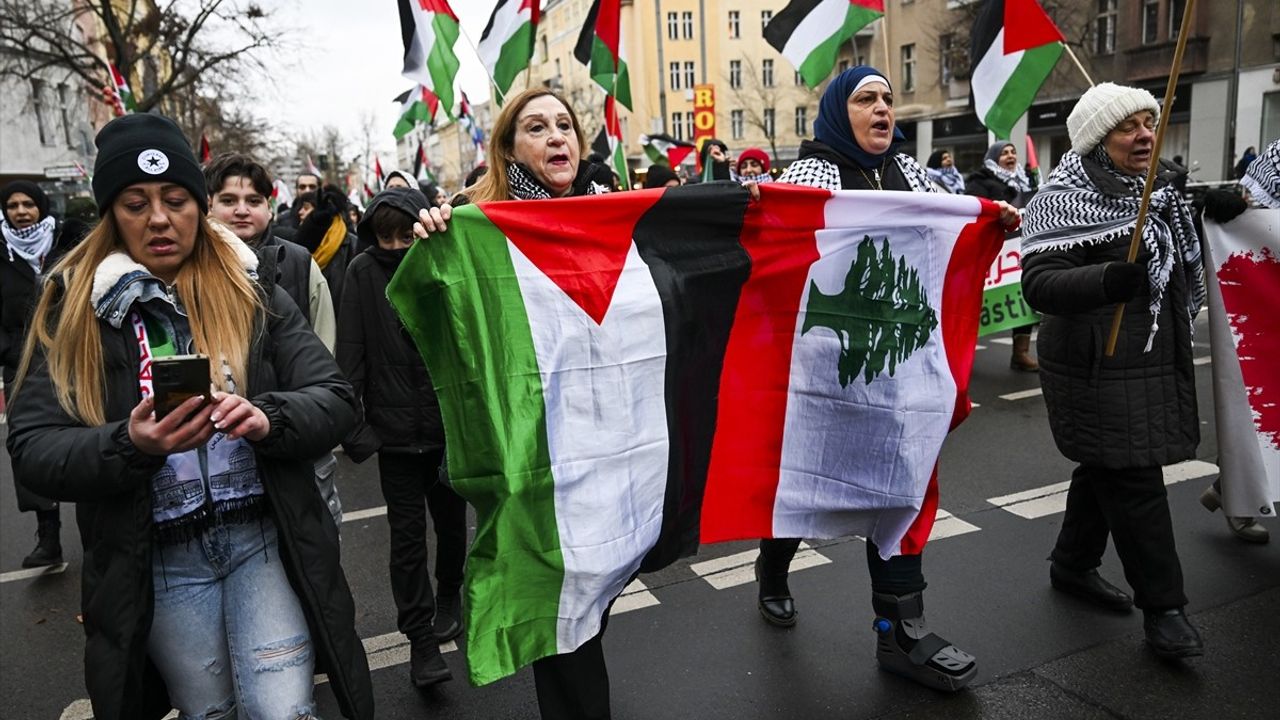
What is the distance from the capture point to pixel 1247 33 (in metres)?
23.4

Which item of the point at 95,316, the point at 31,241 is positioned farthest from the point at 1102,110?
the point at 31,241

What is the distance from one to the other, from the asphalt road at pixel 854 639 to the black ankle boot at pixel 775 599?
52 millimetres

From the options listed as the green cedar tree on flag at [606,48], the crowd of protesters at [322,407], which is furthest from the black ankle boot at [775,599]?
the green cedar tree on flag at [606,48]

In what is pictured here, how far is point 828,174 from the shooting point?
10.8 ft

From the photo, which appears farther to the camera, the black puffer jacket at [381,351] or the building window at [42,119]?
the building window at [42,119]

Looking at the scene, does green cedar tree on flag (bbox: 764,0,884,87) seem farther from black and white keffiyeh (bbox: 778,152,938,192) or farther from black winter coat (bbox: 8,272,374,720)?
black winter coat (bbox: 8,272,374,720)

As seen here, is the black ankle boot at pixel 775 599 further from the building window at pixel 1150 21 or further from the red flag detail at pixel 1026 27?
the building window at pixel 1150 21

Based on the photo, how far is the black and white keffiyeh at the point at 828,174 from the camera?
3.26 m

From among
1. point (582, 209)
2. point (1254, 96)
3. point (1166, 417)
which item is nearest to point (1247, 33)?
point (1254, 96)

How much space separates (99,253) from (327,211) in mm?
3066

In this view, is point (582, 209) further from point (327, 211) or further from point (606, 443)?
point (327, 211)

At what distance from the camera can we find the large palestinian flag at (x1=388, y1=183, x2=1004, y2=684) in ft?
8.18

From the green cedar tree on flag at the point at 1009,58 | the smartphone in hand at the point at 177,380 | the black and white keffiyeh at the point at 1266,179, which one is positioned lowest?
the smartphone in hand at the point at 177,380

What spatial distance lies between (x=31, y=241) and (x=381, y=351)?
143 inches
